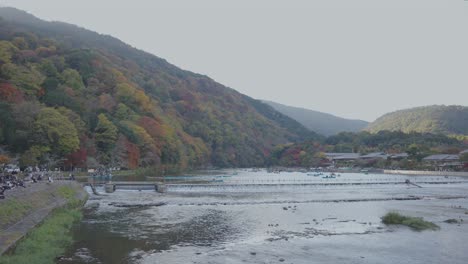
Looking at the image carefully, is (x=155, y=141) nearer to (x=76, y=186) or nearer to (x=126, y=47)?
(x=76, y=186)

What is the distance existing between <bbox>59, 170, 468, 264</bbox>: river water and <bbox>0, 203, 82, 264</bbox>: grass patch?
491 mm

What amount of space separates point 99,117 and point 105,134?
125 inches

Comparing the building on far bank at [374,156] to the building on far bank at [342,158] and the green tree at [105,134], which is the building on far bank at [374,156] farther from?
the green tree at [105,134]

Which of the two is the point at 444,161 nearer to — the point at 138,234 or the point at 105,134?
the point at 105,134

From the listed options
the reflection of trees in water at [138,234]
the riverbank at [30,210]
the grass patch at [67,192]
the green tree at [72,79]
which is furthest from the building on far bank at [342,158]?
the riverbank at [30,210]

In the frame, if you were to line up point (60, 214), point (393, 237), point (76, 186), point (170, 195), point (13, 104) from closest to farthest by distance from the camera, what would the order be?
1. point (393, 237)
2. point (60, 214)
3. point (76, 186)
4. point (170, 195)
5. point (13, 104)

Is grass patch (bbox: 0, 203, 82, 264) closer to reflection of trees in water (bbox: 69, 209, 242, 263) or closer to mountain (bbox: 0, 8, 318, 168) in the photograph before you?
reflection of trees in water (bbox: 69, 209, 242, 263)

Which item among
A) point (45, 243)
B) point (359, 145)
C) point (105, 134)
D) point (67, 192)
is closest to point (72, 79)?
point (105, 134)

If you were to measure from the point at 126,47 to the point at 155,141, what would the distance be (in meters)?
109

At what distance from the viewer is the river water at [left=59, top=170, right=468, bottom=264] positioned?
1428 centimetres

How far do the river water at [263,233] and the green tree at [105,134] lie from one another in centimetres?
2605

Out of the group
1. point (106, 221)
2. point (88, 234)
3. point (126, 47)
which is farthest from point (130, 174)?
point (126, 47)

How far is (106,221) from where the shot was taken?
21.1 meters

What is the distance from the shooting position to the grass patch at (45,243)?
11873 millimetres
